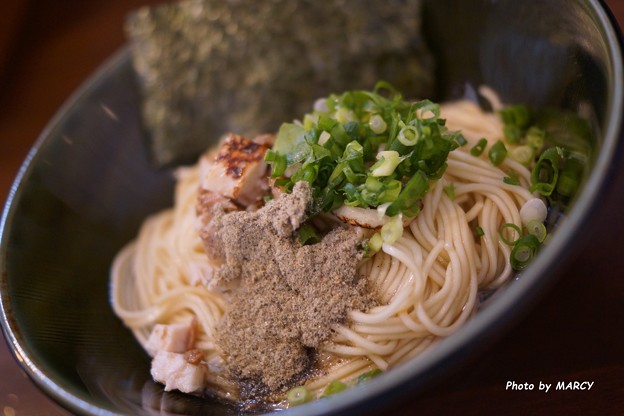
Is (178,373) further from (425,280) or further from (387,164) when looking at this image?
(387,164)

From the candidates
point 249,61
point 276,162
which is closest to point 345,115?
point 276,162

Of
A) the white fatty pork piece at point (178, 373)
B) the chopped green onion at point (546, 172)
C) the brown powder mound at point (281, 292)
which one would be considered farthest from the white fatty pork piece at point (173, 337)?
the chopped green onion at point (546, 172)

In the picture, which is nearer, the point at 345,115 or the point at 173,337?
the point at 173,337

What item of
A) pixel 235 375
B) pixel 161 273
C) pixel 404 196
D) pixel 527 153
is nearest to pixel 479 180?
pixel 527 153

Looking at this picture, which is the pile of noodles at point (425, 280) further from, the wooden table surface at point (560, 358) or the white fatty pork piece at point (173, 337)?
the wooden table surface at point (560, 358)

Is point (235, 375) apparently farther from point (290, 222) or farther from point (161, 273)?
point (161, 273)
